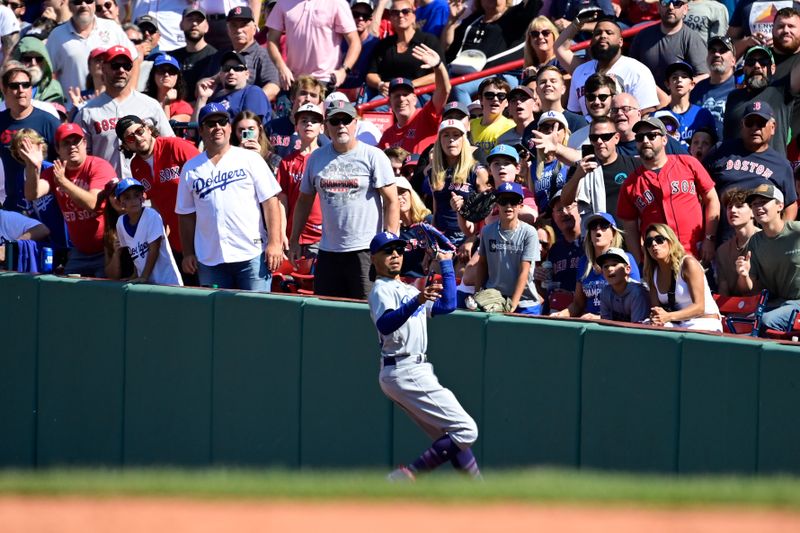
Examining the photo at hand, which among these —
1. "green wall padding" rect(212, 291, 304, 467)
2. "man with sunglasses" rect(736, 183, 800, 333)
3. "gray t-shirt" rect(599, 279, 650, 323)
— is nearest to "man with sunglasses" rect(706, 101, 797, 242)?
"man with sunglasses" rect(736, 183, 800, 333)

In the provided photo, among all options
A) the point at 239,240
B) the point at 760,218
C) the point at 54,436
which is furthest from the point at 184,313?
the point at 760,218

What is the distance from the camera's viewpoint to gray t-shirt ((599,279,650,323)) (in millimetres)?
→ 9641

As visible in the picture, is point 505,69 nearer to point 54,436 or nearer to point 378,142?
point 378,142

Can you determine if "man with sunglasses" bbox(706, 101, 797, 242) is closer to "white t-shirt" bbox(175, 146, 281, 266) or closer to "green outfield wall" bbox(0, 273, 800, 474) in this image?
"green outfield wall" bbox(0, 273, 800, 474)

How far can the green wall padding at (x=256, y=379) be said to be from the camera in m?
10.3

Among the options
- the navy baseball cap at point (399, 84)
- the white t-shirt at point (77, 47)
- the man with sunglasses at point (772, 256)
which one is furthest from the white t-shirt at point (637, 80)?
the white t-shirt at point (77, 47)

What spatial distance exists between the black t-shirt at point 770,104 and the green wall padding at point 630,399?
342 centimetres

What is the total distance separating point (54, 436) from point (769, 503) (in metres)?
7.31

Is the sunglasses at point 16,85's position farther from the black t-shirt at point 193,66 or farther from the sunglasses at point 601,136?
the sunglasses at point 601,136

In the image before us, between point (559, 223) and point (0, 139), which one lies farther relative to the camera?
point (0, 139)

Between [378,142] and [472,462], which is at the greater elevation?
[378,142]

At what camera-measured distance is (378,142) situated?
45.0 ft

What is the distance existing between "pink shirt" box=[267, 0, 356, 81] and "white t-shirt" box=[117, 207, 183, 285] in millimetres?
4524

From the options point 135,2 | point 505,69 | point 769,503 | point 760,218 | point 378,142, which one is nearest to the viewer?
point 769,503
